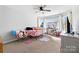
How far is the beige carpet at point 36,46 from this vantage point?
2.51m

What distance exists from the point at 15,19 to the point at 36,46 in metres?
1.08

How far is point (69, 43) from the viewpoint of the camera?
2.43 meters

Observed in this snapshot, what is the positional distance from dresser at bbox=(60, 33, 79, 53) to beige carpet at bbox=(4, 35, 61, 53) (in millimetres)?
138

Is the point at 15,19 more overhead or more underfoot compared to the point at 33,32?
more overhead

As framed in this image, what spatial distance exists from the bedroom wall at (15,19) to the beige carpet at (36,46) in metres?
0.28

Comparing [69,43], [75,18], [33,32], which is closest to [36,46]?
[33,32]

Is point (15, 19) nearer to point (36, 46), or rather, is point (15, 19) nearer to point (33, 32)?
point (33, 32)

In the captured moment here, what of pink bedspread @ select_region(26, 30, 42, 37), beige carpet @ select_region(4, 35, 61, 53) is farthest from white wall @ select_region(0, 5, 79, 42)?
beige carpet @ select_region(4, 35, 61, 53)

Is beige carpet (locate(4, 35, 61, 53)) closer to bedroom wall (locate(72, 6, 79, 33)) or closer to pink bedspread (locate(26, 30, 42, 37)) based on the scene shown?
pink bedspread (locate(26, 30, 42, 37))

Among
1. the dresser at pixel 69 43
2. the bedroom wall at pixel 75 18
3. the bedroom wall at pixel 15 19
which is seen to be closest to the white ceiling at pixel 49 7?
the bedroom wall at pixel 15 19

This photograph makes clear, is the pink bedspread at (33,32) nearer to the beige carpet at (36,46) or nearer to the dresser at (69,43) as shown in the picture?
the beige carpet at (36,46)
